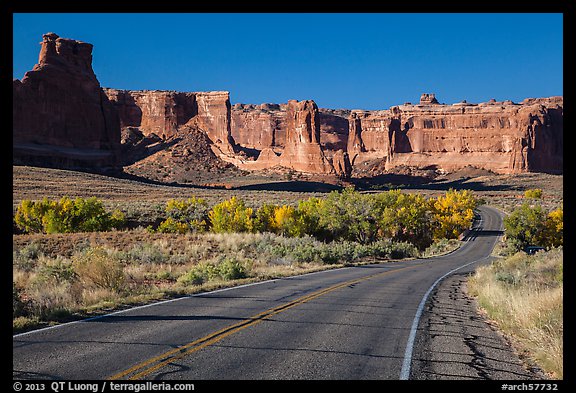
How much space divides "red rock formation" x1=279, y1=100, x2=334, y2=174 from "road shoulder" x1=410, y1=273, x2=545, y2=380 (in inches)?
4170

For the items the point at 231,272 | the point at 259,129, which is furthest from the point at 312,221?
the point at 259,129

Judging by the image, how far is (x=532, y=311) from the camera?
9742mm

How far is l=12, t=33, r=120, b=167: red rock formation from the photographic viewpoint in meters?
83.9

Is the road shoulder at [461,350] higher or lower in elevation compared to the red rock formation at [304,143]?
lower

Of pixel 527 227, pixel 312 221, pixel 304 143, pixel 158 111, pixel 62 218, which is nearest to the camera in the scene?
pixel 62 218

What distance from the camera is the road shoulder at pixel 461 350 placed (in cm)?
673

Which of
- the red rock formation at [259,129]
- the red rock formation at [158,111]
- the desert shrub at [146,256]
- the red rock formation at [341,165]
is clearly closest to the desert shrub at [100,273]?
the desert shrub at [146,256]

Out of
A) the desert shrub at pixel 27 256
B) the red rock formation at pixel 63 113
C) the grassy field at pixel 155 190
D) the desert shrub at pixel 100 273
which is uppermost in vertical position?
the red rock formation at pixel 63 113

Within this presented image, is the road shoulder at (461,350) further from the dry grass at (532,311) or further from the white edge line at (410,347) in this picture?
the dry grass at (532,311)

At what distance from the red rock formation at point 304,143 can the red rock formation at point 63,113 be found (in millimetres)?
41239

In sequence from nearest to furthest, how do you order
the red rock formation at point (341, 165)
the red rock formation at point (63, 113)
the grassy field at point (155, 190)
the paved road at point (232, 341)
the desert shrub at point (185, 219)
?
the paved road at point (232, 341), the desert shrub at point (185, 219), the grassy field at point (155, 190), the red rock formation at point (63, 113), the red rock formation at point (341, 165)

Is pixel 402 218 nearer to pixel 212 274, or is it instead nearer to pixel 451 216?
pixel 451 216

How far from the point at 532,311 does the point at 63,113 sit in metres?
93.4

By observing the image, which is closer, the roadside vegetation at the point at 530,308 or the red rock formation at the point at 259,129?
the roadside vegetation at the point at 530,308
